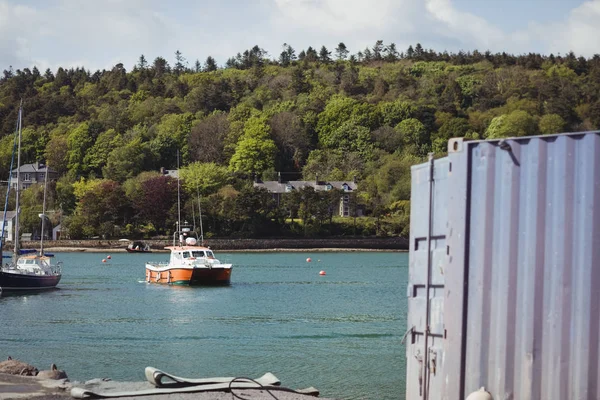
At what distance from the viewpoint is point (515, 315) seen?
10.8 meters

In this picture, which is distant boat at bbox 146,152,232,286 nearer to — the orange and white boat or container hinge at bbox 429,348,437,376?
the orange and white boat

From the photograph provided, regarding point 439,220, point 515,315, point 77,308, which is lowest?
point 77,308

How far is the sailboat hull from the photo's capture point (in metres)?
57.8

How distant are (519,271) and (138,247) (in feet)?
435

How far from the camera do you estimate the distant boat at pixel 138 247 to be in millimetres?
139750

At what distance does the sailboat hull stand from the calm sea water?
3.16ft

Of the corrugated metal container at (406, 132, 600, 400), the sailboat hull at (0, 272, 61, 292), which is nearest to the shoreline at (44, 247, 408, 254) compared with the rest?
the sailboat hull at (0, 272, 61, 292)

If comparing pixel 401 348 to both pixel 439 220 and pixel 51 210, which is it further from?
pixel 51 210

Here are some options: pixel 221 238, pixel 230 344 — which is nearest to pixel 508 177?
pixel 230 344

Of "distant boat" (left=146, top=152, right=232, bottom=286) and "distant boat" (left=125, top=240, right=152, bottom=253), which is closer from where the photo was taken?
"distant boat" (left=146, top=152, right=232, bottom=286)

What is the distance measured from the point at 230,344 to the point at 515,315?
2507cm

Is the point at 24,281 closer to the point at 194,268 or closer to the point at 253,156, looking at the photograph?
the point at 194,268

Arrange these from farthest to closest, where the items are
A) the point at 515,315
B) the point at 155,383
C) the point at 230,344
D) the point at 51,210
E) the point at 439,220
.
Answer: the point at 51,210 → the point at 230,344 → the point at 155,383 → the point at 439,220 → the point at 515,315

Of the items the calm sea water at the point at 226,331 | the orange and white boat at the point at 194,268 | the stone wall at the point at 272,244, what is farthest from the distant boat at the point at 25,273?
the stone wall at the point at 272,244
